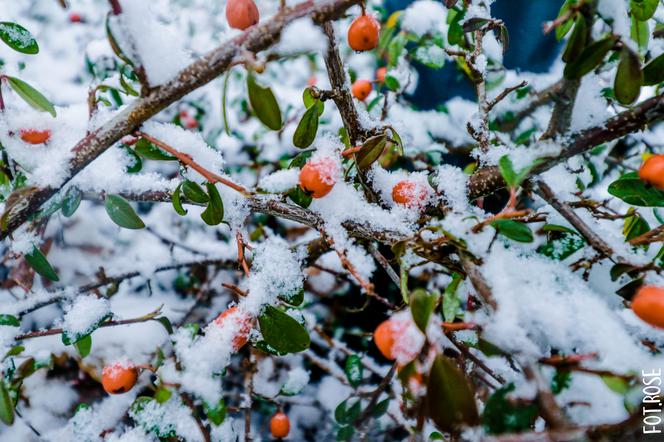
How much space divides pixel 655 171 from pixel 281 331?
652 mm

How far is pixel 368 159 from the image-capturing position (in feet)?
2.56

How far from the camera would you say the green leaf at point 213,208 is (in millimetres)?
750

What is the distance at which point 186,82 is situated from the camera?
0.62 metres

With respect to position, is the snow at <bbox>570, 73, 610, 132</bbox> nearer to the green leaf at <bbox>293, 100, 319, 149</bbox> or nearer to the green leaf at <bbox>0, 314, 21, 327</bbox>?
the green leaf at <bbox>293, 100, 319, 149</bbox>

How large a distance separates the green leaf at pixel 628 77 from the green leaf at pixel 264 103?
1.61 ft

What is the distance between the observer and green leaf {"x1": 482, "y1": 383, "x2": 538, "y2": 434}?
52 cm

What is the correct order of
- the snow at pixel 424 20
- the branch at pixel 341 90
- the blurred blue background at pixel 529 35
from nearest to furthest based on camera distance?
the branch at pixel 341 90 → the snow at pixel 424 20 → the blurred blue background at pixel 529 35

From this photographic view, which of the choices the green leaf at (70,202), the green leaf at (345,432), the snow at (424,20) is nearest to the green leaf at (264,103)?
the green leaf at (70,202)

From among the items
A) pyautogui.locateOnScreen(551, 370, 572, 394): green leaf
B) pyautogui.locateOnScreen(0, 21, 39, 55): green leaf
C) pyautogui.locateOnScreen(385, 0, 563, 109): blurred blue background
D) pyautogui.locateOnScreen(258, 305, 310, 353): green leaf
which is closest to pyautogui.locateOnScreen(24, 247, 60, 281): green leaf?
pyautogui.locateOnScreen(0, 21, 39, 55): green leaf

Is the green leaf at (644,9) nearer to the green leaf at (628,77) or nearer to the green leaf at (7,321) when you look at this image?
the green leaf at (628,77)

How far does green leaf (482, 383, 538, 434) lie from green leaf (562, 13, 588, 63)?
1.45ft

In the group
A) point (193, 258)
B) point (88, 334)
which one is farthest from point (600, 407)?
point (193, 258)

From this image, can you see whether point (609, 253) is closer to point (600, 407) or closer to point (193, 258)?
point (600, 407)

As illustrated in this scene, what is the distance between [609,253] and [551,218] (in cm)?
17
